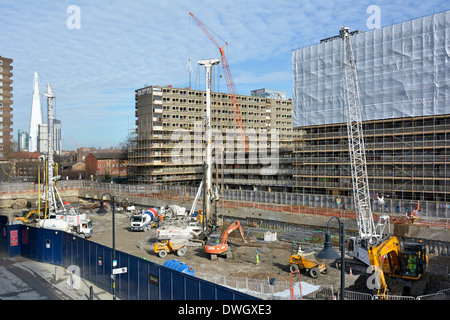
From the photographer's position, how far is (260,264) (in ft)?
86.2

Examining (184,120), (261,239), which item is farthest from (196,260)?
(184,120)

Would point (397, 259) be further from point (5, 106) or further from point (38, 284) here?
A: point (5, 106)

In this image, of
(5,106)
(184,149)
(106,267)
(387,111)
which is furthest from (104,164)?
(106,267)

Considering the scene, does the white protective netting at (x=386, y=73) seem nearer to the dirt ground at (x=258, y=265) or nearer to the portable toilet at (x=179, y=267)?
the dirt ground at (x=258, y=265)

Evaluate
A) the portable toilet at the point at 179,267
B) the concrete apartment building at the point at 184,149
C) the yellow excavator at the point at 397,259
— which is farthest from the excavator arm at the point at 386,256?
the concrete apartment building at the point at 184,149

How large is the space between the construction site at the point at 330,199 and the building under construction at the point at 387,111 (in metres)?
0.13

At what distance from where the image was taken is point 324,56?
49031 millimetres

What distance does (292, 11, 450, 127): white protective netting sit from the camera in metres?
39.2

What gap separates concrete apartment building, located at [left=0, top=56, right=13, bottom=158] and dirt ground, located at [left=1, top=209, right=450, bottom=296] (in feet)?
211

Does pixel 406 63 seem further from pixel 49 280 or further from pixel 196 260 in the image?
pixel 49 280

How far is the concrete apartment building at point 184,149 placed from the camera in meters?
69.3

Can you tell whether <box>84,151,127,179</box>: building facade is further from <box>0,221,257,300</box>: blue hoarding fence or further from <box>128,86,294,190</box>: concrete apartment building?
<box>0,221,257,300</box>: blue hoarding fence

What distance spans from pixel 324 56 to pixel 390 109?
451 inches

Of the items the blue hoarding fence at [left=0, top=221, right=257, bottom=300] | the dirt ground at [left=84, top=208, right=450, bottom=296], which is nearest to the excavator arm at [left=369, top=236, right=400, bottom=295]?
the dirt ground at [left=84, top=208, right=450, bottom=296]
